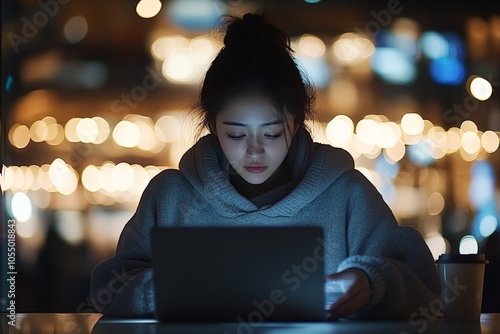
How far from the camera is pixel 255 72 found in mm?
2062

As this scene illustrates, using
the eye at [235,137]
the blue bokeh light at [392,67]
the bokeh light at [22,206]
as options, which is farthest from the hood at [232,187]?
the blue bokeh light at [392,67]

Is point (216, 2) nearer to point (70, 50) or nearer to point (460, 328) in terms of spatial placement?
point (70, 50)

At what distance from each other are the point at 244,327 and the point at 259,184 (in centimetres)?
85

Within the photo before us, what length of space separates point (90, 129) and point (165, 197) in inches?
105

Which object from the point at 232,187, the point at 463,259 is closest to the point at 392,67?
the point at 232,187

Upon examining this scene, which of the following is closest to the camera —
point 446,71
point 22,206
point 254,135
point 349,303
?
point 349,303

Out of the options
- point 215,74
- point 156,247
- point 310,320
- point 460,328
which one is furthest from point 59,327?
point 215,74

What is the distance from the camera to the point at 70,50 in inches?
189

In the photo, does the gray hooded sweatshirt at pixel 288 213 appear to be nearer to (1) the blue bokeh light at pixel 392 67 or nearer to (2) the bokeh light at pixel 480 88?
(1) the blue bokeh light at pixel 392 67

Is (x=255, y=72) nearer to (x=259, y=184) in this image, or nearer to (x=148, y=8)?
(x=259, y=184)

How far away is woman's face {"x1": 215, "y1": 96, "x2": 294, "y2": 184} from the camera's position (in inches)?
79.4

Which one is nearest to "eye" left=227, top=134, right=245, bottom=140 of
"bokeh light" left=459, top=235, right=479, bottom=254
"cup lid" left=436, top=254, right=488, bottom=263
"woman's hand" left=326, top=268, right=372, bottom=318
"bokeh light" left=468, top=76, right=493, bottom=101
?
"woman's hand" left=326, top=268, right=372, bottom=318

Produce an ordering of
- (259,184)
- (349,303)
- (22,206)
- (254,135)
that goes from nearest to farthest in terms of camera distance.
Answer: (349,303)
(254,135)
(259,184)
(22,206)

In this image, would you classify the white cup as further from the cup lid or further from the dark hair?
the dark hair
